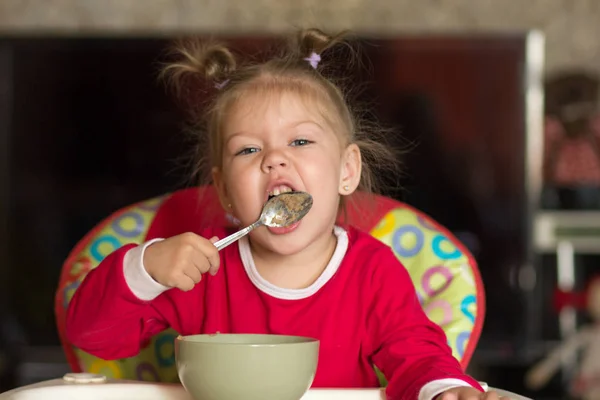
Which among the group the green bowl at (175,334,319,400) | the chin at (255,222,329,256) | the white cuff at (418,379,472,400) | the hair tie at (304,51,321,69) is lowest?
the white cuff at (418,379,472,400)

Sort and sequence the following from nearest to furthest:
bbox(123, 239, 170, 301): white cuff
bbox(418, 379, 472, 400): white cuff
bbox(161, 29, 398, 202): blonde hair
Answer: bbox(418, 379, 472, 400): white cuff, bbox(123, 239, 170, 301): white cuff, bbox(161, 29, 398, 202): blonde hair

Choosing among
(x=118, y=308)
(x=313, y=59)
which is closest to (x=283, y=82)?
(x=313, y=59)

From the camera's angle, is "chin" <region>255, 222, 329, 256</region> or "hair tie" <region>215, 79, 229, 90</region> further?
"hair tie" <region>215, 79, 229, 90</region>

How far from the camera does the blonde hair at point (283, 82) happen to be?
124 centimetres

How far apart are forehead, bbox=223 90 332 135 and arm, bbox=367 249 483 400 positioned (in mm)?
A: 207

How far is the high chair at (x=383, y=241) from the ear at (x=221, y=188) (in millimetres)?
81

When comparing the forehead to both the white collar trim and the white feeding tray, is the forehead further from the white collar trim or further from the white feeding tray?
the white feeding tray

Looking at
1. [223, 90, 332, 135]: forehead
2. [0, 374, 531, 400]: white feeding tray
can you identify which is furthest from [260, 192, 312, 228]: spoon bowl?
[0, 374, 531, 400]: white feeding tray

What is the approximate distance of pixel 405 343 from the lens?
3.52 ft

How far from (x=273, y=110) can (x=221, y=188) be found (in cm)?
16

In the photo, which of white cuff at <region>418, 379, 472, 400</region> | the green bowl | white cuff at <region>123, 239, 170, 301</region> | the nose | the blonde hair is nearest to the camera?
the green bowl

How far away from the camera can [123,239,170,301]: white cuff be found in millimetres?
1019

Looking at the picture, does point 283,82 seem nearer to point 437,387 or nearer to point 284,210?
point 284,210

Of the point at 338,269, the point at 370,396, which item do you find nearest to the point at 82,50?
the point at 338,269
